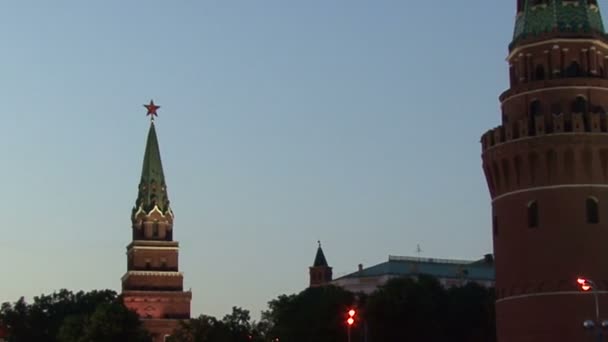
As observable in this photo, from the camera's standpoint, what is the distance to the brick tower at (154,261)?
163500mm

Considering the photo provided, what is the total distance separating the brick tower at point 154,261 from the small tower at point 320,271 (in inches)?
848

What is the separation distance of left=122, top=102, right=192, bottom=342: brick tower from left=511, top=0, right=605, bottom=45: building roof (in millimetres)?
90613

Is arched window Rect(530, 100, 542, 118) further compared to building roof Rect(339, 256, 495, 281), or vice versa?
building roof Rect(339, 256, 495, 281)

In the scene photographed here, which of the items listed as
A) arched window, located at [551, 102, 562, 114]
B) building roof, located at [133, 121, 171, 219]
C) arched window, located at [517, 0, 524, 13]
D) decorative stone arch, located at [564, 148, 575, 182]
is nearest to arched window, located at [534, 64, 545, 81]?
arched window, located at [551, 102, 562, 114]

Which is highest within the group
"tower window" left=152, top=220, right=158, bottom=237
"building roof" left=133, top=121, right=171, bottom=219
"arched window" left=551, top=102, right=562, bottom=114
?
"building roof" left=133, top=121, right=171, bottom=219

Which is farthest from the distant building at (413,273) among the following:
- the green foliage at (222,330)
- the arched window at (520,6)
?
the arched window at (520,6)

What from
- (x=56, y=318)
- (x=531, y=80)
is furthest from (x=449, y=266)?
(x=531, y=80)

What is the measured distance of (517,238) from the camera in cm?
7644

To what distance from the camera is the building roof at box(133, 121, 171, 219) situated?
170m

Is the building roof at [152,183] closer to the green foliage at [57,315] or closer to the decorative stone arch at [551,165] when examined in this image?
the green foliage at [57,315]

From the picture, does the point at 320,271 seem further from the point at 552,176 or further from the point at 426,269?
the point at 552,176

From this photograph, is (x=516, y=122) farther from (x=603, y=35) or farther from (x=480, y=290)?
(x=480, y=290)

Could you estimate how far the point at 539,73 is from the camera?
79125 millimetres

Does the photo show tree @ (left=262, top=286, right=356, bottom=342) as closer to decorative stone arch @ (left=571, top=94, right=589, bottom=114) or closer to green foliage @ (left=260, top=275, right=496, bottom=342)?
green foliage @ (left=260, top=275, right=496, bottom=342)
